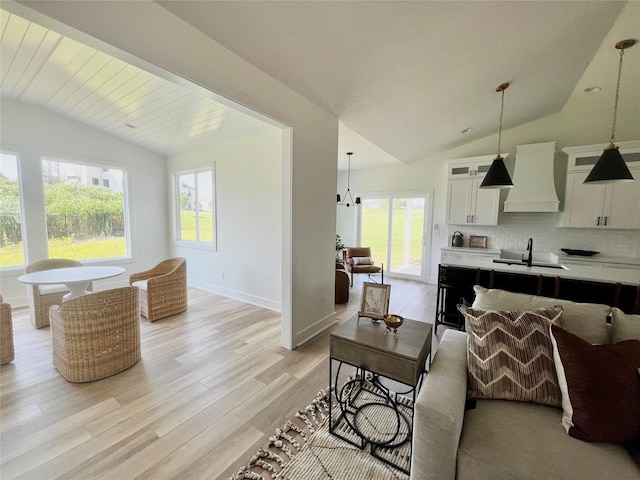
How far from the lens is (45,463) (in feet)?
4.86

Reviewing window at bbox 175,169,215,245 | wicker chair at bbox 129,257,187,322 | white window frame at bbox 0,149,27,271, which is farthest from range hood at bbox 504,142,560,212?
white window frame at bbox 0,149,27,271

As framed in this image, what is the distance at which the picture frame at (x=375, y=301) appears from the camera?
1682mm

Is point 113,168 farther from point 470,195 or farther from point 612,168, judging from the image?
point 612,168

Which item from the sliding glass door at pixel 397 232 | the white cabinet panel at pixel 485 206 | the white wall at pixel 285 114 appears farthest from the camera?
the sliding glass door at pixel 397 232

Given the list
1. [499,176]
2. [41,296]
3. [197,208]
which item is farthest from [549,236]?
[41,296]

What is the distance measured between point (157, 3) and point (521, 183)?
17.7 ft

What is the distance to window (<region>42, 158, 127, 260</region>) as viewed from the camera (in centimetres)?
412

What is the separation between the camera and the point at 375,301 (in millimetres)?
1702

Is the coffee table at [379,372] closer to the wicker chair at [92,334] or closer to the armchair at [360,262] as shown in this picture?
the wicker chair at [92,334]

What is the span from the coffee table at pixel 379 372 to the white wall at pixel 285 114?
1111mm

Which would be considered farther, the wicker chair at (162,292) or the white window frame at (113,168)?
the white window frame at (113,168)

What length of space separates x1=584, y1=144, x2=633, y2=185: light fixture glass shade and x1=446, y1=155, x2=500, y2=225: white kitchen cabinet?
2.35 metres

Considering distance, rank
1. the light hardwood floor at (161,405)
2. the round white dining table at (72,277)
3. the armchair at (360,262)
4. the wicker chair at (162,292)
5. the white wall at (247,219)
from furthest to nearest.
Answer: the armchair at (360,262) < the white wall at (247,219) < the wicker chair at (162,292) < the round white dining table at (72,277) < the light hardwood floor at (161,405)

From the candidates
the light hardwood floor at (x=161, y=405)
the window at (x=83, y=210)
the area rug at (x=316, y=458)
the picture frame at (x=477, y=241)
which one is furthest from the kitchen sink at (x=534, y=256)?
the window at (x=83, y=210)
